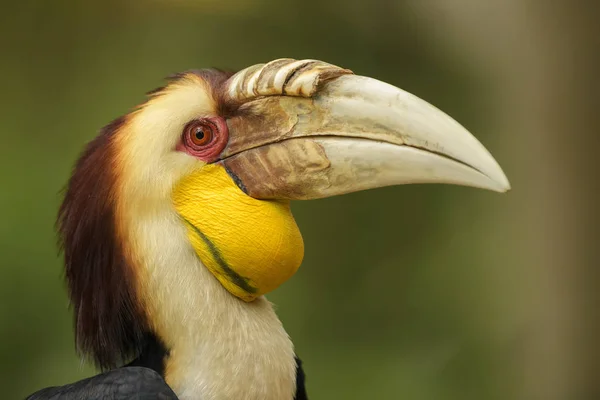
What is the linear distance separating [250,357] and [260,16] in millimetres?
2264

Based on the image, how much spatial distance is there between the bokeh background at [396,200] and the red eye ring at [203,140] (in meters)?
1.63

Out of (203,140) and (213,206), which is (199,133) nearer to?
(203,140)

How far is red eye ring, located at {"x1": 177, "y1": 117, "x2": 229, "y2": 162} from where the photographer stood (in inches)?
57.7

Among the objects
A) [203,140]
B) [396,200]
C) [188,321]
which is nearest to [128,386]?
[188,321]

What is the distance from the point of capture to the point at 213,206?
1437 millimetres

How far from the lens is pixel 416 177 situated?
1358 millimetres

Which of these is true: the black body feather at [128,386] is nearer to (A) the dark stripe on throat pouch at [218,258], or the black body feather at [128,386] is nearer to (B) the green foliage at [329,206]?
(A) the dark stripe on throat pouch at [218,258]

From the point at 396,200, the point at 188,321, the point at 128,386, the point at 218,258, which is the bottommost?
the point at 128,386

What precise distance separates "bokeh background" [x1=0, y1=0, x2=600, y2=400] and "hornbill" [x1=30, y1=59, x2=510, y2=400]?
1601 mm

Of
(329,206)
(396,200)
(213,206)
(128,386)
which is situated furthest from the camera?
(396,200)

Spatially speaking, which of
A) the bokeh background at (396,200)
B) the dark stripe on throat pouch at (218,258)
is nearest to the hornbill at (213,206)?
the dark stripe on throat pouch at (218,258)

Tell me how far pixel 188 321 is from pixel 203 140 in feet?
1.05

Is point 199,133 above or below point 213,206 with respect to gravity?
above

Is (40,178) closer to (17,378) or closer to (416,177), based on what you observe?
(17,378)
